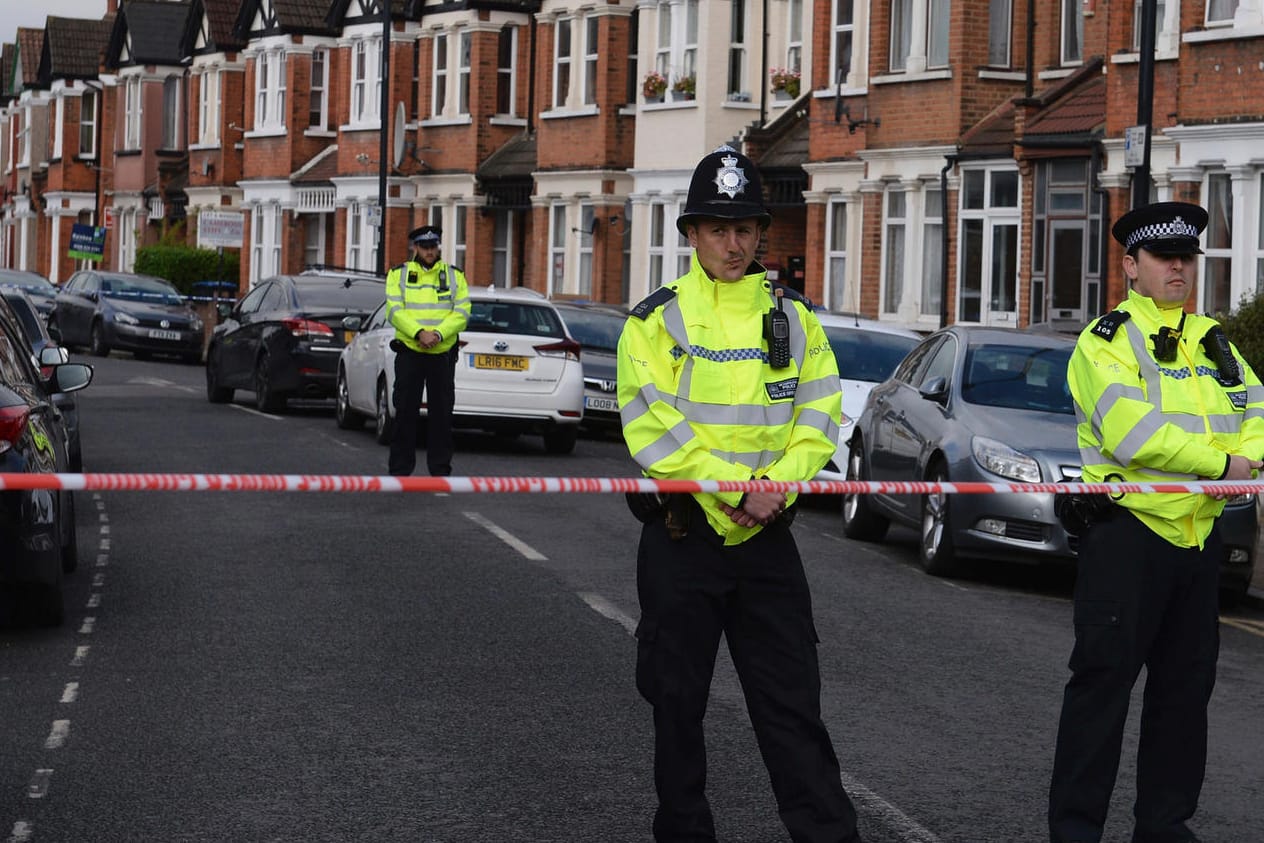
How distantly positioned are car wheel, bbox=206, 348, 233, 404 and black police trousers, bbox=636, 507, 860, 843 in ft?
72.0

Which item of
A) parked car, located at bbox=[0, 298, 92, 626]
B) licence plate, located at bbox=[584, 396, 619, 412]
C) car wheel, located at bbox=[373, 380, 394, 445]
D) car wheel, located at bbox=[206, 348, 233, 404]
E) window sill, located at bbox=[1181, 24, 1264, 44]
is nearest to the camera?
parked car, located at bbox=[0, 298, 92, 626]

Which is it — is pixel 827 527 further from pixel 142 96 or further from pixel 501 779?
pixel 142 96

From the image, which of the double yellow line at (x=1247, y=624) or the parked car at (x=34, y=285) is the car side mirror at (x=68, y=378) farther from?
the parked car at (x=34, y=285)

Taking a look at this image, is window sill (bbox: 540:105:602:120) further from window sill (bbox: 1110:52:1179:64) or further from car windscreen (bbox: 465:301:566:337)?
car windscreen (bbox: 465:301:566:337)

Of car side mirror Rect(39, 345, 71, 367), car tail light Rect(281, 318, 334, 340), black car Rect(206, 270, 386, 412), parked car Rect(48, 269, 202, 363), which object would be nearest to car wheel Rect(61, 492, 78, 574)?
car side mirror Rect(39, 345, 71, 367)

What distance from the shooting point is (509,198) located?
48344 mm

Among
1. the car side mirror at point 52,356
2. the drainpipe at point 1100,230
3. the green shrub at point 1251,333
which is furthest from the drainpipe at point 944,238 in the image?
the car side mirror at point 52,356

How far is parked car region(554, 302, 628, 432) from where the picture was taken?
24391mm

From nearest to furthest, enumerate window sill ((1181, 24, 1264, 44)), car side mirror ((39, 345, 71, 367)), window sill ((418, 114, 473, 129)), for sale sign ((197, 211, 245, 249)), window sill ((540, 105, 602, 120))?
1. car side mirror ((39, 345, 71, 367))
2. window sill ((1181, 24, 1264, 44))
3. window sill ((540, 105, 602, 120))
4. window sill ((418, 114, 473, 129))
5. for sale sign ((197, 211, 245, 249))

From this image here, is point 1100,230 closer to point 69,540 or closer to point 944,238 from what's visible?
point 944,238

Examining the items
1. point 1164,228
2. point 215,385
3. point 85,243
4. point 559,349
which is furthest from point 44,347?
point 85,243

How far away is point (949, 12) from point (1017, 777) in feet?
85.3

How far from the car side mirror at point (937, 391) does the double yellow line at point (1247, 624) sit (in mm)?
2230

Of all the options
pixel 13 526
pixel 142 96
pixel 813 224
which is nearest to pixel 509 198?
pixel 813 224
